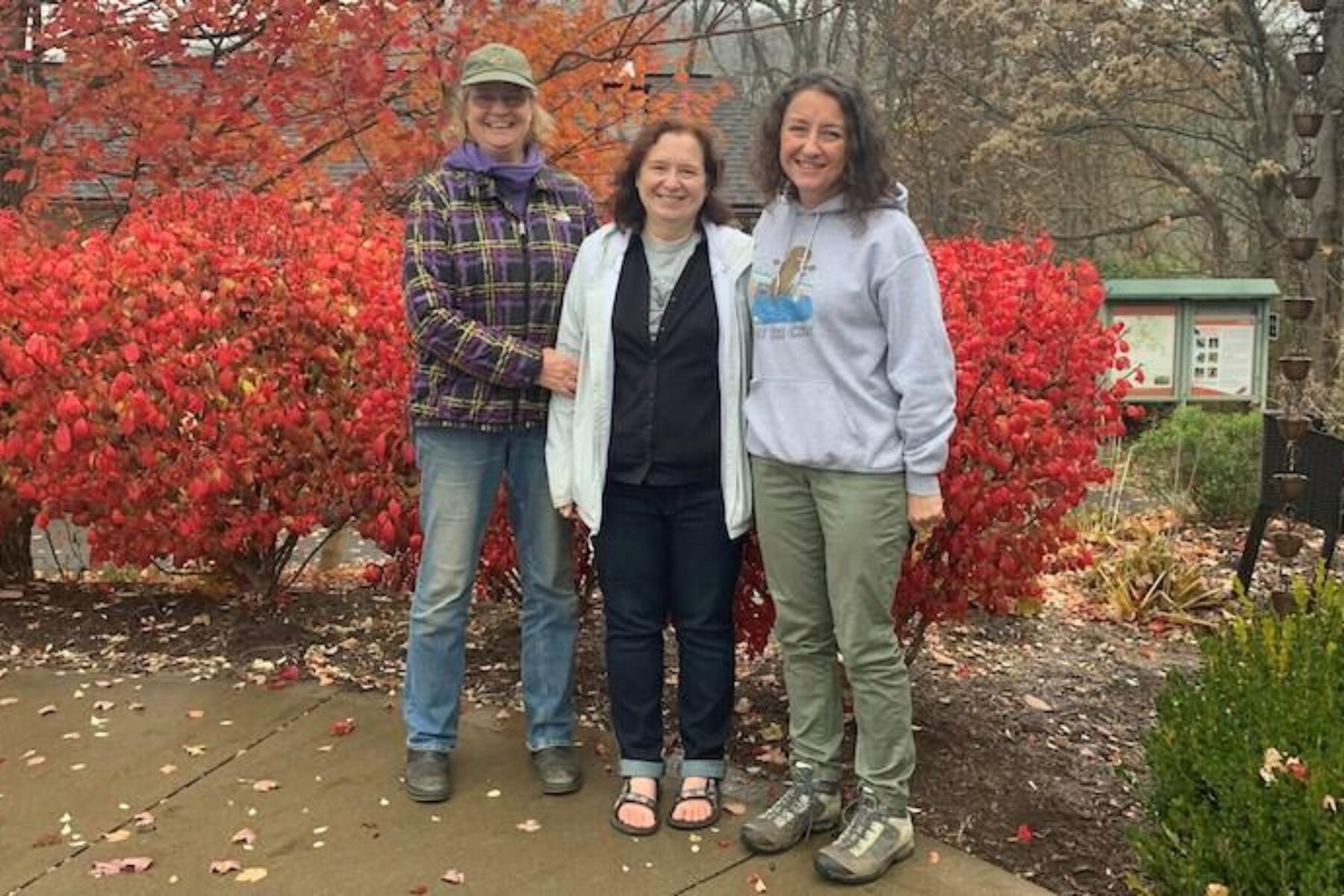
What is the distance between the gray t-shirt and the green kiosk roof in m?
11.1

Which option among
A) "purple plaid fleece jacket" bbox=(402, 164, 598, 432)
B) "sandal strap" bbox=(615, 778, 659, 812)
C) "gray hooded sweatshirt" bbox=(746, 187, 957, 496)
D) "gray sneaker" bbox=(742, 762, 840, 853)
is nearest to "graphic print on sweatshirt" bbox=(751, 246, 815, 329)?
"gray hooded sweatshirt" bbox=(746, 187, 957, 496)

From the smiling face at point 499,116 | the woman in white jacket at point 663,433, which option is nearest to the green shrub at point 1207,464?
the woman in white jacket at point 663,433

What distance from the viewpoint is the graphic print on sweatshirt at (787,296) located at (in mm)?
2852

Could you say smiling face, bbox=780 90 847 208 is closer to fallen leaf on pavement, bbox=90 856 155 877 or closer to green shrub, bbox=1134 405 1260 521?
fallen leaf on pavement, bbox=90 856 155 877

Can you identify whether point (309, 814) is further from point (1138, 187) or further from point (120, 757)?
point (1138, 187)

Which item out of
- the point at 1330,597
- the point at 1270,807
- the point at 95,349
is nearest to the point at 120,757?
the point at 95,349

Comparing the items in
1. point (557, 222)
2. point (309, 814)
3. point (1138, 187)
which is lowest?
point (309, 814)

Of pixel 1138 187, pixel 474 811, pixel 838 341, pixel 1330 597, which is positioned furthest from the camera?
pixel 1138 187

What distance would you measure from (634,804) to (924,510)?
1091 mm

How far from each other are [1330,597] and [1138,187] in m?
20.1

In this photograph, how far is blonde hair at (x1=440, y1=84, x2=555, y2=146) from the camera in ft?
10.6

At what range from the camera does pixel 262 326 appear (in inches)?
172

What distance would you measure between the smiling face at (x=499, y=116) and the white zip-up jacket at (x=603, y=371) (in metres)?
0.31

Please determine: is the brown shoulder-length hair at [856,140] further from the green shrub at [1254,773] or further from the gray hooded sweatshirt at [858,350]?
the green shrub at [1254,773]
